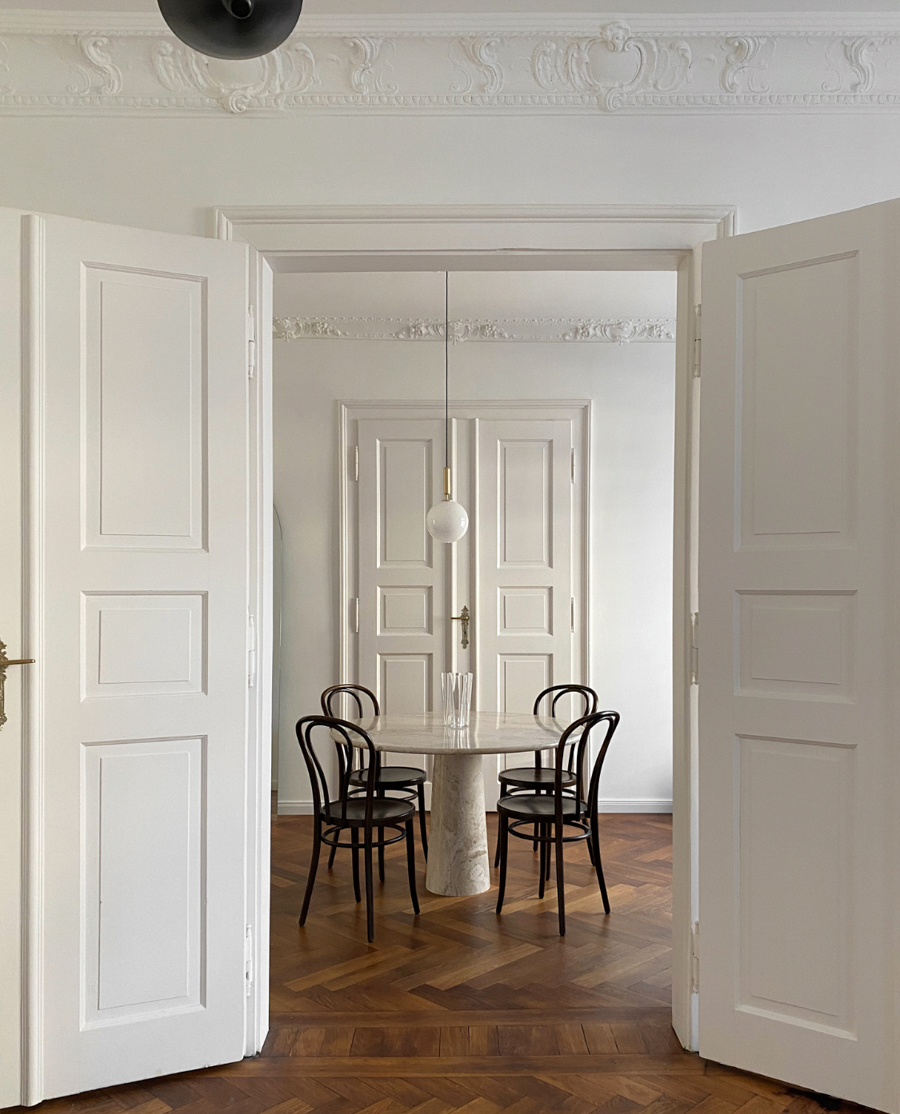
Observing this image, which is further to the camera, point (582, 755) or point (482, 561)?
point (482, 561)

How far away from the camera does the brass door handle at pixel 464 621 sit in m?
5.95

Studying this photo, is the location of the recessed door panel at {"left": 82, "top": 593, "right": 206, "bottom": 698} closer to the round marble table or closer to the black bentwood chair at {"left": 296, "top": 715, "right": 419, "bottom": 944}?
the black bentwood chair at {"left": 296, "top": 715, "right": 419, "bottom": 944}

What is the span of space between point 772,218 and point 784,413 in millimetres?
632

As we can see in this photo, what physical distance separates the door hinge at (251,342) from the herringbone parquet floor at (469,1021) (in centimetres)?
195

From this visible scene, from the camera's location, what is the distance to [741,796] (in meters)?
2.67

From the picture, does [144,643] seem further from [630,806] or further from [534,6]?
[630,806]

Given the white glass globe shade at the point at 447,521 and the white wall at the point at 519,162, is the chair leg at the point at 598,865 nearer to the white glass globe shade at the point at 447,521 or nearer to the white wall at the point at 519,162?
the white glass globe shade at the point at 447,521

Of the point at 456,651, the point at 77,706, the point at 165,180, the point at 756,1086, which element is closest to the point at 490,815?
the point at 456,651

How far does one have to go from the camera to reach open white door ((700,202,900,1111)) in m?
2.46

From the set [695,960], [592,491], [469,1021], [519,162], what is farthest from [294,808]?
[519,162]

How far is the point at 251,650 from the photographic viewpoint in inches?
111

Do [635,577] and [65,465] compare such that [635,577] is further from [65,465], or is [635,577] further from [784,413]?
[65,465]

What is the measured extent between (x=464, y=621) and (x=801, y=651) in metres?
3.48

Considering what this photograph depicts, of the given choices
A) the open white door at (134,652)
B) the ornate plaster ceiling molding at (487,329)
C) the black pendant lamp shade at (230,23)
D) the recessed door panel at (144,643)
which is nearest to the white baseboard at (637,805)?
the ornate plaster ceiling molding at (487,329)
